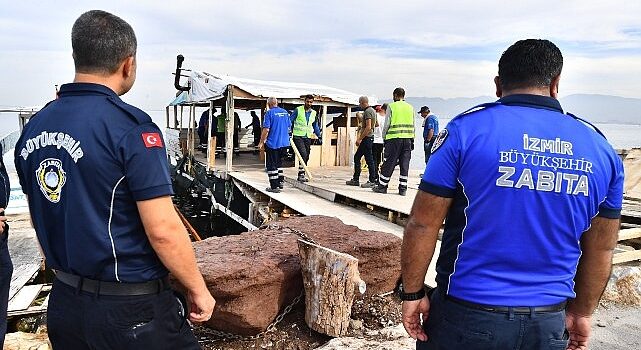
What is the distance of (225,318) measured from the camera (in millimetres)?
3824

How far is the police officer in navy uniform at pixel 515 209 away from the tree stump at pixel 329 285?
1814 millimetres

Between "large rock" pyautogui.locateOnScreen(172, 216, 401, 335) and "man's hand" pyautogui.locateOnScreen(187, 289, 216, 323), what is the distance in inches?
62.8

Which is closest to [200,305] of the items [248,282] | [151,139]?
[151,139]

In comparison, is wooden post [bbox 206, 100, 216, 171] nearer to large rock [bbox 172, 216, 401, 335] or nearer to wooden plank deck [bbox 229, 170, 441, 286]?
wooden plank deck [bbox 229, 170, 441, 286]

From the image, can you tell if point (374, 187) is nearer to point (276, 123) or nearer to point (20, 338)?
point (276, 123)

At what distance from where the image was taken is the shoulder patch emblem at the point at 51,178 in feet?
5.82

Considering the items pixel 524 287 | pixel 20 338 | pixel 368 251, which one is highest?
pixel 524 287

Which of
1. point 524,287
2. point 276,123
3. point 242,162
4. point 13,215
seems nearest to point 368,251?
point 524,287

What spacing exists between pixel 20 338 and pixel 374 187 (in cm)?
652

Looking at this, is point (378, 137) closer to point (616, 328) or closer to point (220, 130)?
point (220, 130)

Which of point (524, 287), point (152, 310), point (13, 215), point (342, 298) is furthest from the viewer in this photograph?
point (13, 215)

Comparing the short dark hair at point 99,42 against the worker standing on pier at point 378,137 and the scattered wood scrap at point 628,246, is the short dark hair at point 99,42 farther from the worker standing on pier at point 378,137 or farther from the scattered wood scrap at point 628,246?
the worker standing on pier at point 378,137

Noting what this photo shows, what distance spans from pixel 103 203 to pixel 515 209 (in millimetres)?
1430

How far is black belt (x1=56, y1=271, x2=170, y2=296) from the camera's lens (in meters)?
1.82
